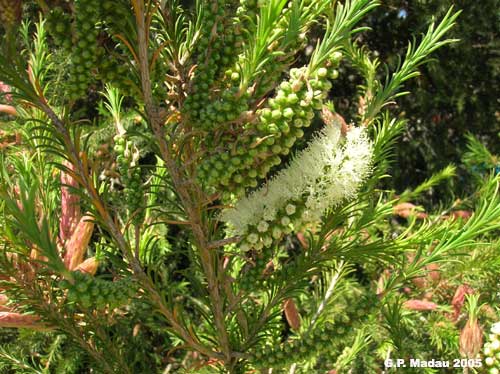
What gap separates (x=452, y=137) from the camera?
1.99 m

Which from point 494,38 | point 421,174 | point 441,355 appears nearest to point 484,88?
point 494,38

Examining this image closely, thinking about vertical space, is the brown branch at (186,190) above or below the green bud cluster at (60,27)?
below

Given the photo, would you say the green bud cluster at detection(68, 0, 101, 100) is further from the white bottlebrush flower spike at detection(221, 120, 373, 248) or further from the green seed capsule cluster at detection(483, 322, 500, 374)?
the green seed capsule cluster at detection(483, 322, 500, 374)

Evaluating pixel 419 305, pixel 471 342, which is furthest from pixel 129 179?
pixel 419 305

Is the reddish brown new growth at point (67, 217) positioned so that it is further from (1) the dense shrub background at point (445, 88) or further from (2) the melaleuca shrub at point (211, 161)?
(1) the dense shrub background at point (445, 88)

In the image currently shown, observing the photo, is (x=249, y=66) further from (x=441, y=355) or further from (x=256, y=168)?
(x=441, y=355)

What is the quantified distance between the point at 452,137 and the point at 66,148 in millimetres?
1884

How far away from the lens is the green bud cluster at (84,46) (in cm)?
47

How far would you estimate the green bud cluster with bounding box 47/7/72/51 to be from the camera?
19.7 inches

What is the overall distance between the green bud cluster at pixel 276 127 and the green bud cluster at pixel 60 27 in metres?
0.22

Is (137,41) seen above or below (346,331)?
above

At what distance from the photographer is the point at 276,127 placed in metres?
0.49

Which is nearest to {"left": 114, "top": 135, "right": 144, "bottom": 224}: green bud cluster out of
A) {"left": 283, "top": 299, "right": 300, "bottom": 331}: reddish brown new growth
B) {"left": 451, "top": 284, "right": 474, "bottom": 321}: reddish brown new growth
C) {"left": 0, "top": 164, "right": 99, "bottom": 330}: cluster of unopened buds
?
{"left": 0, "top": 164, "right": 99, "bottom": 330}: cluster of unopened buds

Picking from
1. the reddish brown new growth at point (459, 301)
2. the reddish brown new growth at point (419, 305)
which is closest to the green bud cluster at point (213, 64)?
the reddish brown new growth at point (419, 305)
